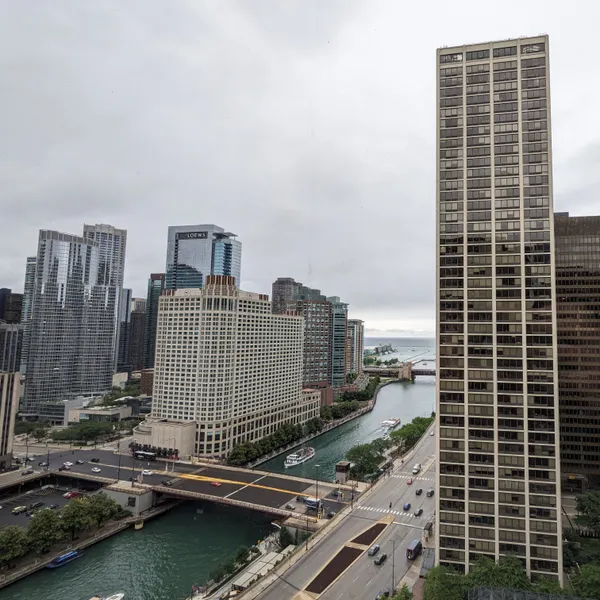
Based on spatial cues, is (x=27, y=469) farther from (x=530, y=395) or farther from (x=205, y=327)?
(x=530, y=395)

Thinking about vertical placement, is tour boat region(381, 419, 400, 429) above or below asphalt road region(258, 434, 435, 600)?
above

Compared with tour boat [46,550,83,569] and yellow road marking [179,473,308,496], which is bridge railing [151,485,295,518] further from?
tour boat [46,550,83,569]

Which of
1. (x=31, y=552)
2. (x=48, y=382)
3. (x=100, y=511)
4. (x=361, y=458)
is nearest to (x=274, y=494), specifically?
(x=361, y=458)

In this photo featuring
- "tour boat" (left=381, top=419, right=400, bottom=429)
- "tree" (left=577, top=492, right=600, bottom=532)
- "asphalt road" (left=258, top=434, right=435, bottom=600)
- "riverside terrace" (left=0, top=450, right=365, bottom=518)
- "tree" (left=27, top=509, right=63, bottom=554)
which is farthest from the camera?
"tour boat" (left=381, top=419, right=400, bottom=429)

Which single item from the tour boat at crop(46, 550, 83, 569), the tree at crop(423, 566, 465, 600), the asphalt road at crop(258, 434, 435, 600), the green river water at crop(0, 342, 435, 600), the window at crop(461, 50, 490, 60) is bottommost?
the green river water at crop(0, 342, 435, 600)

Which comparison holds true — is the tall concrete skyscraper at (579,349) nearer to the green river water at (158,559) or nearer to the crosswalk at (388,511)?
the crosswalk at (388,511)

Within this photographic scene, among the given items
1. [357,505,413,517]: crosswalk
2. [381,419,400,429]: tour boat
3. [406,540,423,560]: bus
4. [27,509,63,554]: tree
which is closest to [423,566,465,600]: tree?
[406,540,423,560]: bus

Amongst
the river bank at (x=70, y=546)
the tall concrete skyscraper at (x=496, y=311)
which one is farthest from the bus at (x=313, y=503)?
the river bank at (x=70, y=546)
